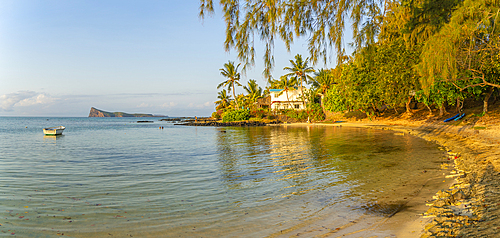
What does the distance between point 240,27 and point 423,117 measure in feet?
130

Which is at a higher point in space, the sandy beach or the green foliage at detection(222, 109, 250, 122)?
the green foliage at detection(222, 109, 250, 122)

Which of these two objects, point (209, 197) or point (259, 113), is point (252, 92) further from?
point (209, 197)

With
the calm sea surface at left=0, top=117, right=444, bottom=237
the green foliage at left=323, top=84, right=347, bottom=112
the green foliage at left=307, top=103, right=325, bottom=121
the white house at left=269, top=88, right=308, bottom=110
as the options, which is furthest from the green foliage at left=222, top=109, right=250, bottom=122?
the calm sea surface at left=0, top=117, right=444, bottom=237

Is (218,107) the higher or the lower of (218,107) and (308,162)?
the higher

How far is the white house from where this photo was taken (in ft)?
247

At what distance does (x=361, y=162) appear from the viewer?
13.9 m

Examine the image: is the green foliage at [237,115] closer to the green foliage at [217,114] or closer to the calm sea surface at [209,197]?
the green foliage at [217,114]

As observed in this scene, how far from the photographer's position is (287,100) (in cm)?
7575

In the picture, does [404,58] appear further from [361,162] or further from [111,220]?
[111,220]

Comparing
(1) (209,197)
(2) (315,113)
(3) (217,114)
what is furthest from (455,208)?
(3) (217,114)

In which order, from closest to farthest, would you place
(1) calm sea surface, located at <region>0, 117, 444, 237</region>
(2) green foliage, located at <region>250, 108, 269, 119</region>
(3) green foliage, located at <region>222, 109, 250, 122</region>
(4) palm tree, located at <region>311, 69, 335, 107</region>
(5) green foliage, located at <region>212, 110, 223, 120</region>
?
1. (1) calm sea surface, located at <region>0, 117, 444, 237</region>
2. (4) palm tree, located at <region>311, 69, 335, 107</region>
3. (2) green foliage, located at <region>250, 108, 269, 119</region>
4. (3) green foliage, located at <region>222, 109, 250, 122</region>
5. (5) green foliage, located at <region>212, 110, 223, 120</region>

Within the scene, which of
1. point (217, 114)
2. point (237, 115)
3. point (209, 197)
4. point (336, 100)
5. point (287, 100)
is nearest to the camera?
point (209, 197)

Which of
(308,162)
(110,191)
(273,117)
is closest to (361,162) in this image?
(308,162)

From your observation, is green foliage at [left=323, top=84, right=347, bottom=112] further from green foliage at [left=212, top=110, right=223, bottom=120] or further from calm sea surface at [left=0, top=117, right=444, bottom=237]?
green foliage at [left=212, top=110, right=223, bottom=120]
